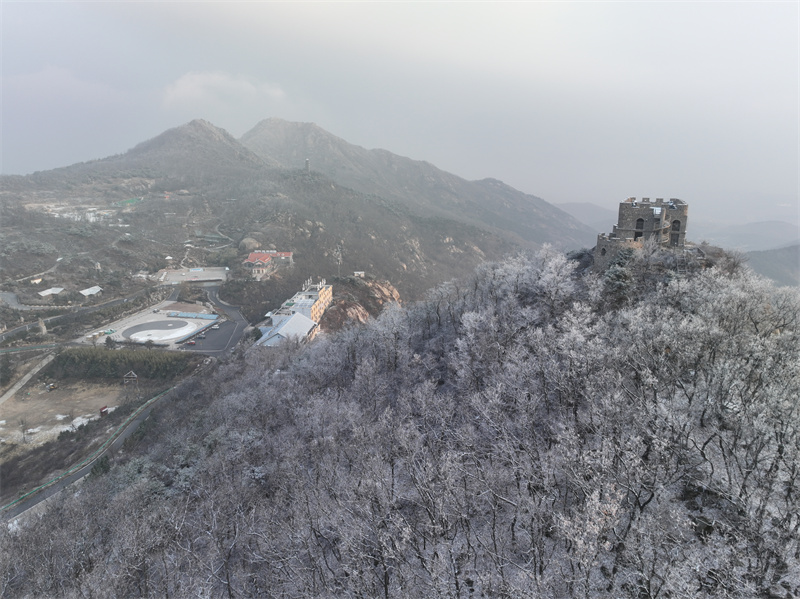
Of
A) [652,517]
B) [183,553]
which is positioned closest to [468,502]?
[652,517]

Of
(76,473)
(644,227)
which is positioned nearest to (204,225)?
(76,473)

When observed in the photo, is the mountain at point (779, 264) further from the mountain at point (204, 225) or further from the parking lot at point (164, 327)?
the parking lot at point (164, 327)

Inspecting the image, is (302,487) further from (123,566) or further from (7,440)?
(7,440)

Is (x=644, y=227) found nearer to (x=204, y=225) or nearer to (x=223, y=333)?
(x=223, y=333)

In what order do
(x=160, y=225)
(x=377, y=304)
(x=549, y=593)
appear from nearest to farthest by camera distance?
(x=549, y=593)
(x=377, y=304)
(x=160, y=225)

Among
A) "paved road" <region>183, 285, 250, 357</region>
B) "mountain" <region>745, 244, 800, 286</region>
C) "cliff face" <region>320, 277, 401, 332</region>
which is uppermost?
"mountain" <region>745, 244, 800, 286</region>

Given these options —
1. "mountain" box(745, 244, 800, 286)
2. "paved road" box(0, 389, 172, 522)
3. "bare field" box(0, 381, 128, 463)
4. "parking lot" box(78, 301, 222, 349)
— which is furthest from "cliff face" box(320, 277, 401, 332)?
"mountain" box(745, 244, 800, 286)

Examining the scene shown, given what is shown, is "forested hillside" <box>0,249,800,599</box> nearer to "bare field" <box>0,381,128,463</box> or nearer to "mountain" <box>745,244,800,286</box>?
"bare field" <box>0,381,128,463</box>
